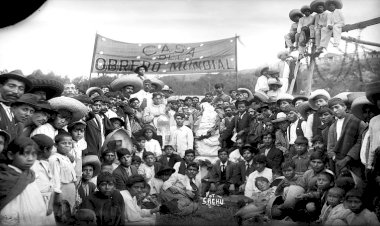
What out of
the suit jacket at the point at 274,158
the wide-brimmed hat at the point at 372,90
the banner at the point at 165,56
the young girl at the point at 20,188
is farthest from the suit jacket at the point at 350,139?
the banner at the point at 165,56

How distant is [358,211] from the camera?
510 centimetres

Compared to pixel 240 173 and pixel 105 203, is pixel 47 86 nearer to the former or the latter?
pixel 105 203

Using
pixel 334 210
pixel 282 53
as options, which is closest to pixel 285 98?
pixel 282 53

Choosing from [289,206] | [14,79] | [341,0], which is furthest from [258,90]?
[14,79]

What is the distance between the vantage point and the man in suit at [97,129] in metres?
6.32

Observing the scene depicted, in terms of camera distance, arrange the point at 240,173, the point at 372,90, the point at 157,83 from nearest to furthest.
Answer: the point at 372,90
the point at 240,173
the point at 157,83

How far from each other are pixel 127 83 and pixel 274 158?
255cm

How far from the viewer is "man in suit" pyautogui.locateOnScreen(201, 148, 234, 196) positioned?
7289mm

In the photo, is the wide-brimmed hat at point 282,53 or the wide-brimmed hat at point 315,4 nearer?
the wide-brimmed hat at point 315,4

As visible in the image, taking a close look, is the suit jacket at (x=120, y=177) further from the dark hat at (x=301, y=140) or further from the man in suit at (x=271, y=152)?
the dark hat at (x=301, y=140)

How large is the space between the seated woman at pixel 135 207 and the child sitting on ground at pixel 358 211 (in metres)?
2.06

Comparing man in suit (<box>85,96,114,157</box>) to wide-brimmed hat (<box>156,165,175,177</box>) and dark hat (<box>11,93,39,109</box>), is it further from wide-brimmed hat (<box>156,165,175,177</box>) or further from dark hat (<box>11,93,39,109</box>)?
dark hat (<box>11,93,39,109</box>)

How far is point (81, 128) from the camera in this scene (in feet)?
19.5

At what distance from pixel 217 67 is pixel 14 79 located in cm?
523
